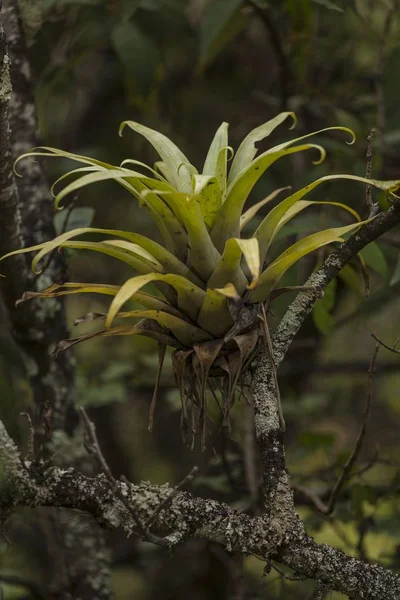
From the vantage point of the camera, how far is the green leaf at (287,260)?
37.0 inches

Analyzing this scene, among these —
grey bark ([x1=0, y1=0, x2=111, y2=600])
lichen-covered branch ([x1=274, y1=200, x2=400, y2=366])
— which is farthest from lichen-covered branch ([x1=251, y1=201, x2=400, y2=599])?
grey bark ([x1=0, y1=0, x2=111, y2=600])

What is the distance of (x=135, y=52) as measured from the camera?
1.89 metres

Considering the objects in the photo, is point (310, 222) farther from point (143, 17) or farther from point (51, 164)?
point (51, 164)

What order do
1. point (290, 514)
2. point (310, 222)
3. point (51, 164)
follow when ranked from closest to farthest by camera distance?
point (290, 514), point (310, 222), point (51, 164)

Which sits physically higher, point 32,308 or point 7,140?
point 7,140

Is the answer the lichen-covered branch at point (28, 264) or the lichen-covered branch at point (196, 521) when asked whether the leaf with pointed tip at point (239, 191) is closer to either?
the lichen-covered branch at point (196, 521)

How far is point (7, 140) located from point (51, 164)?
1686mm

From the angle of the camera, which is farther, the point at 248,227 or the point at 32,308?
the point at 248,227

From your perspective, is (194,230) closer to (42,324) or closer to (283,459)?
(283,459)

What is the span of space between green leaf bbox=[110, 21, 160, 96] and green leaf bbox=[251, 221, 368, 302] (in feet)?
3.51

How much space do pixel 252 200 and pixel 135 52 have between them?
647 millimetres

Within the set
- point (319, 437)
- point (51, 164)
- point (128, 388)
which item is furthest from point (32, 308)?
point (51, 164)

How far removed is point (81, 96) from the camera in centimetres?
321

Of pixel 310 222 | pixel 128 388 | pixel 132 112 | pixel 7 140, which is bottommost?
pixel 128 388
